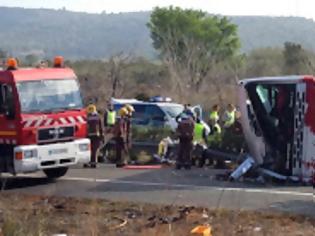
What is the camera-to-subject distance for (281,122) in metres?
15.7

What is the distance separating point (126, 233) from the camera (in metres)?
11.0

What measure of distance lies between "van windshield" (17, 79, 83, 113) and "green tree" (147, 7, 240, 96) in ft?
92.7

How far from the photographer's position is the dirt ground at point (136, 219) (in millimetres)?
10984

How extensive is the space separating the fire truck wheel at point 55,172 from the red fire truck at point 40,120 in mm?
1042

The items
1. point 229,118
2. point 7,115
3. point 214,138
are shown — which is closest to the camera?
point 7,115

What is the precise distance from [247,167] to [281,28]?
14634cm

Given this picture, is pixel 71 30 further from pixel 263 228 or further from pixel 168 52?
pixel 263 228

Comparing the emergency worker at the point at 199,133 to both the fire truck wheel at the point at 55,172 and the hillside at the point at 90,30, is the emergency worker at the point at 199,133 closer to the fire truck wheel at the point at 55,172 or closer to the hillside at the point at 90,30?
the fire truck wheel at the point at 55,172

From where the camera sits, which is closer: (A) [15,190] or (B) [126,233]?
(B) [126,233]

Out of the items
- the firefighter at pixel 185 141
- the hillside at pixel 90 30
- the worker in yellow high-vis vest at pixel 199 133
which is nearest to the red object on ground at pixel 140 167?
the firefighter at pixel 185 141

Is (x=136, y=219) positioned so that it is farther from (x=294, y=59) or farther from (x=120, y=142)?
(x=294, y=59)

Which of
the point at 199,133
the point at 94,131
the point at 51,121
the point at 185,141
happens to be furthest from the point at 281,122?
the point at 94,131

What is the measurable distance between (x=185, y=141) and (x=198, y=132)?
1.32 m

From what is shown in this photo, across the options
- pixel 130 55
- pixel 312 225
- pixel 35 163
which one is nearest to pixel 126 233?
pixel 312 225
